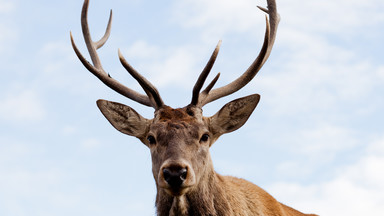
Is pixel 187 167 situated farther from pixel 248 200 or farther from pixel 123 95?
pixel 123 95

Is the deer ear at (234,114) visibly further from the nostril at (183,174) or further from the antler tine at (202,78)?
the nostril at (183,174)

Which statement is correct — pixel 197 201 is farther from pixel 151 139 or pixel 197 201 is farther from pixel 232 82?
pixel 232 82

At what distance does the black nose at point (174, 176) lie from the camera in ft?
22.1

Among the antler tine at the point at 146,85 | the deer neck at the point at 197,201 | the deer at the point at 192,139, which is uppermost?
the antler tine at the point at 146,85

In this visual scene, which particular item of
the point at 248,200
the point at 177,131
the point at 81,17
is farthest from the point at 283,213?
the point at 81,17

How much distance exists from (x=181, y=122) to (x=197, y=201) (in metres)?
1.01

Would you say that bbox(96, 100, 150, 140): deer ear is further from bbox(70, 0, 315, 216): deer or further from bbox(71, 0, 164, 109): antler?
bbox(71, 0, 164, 109): antler

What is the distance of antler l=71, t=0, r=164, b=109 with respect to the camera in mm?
8273

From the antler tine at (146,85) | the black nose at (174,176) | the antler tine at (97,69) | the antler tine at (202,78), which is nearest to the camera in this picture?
the black nose at (174,176)

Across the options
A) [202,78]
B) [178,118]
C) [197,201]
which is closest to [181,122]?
[178,118]

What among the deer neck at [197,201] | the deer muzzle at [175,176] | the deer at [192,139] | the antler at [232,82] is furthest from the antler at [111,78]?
the deer muzzle at [175,176]

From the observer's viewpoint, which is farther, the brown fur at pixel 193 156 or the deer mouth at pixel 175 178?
the brown fur at pixel 193 156

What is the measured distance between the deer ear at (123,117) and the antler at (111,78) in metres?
0.31

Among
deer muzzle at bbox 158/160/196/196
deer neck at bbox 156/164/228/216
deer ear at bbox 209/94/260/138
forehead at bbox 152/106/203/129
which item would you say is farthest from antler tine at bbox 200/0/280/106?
deer muzzle at bbox 158/160/196/196
